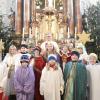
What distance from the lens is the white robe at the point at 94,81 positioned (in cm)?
714

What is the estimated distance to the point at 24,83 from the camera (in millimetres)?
7102

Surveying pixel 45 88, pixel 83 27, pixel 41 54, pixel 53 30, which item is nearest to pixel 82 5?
pixel 83 27

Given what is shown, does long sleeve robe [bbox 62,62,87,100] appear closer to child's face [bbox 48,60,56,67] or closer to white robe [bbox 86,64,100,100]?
white robe [bbox 86,64,100,100]

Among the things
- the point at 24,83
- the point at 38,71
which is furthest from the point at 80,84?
the point at 24,83

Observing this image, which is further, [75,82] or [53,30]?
[53,30]

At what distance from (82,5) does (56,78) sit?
33.4 ft

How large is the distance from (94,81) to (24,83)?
1646mm

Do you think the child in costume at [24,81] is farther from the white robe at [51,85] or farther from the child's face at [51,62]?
the child's face at [51,62]

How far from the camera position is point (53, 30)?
15242 mm

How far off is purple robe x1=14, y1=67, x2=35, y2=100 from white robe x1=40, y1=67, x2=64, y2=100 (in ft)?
0.82

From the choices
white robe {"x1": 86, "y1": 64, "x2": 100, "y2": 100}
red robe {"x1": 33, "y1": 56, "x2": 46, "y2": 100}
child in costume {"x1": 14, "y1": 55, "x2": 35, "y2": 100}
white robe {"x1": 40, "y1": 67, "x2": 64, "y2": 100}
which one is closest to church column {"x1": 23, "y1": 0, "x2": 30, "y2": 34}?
red robe {"x1": 33, "y1": 56, "x2": 46, "y2": 100}

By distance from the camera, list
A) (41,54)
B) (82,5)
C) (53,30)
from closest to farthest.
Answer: (41,54) → (53,30) → (82,5)

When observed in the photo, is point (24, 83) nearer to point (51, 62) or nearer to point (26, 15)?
point (51, 62)

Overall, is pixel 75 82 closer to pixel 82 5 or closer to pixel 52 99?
pixel 52 99
